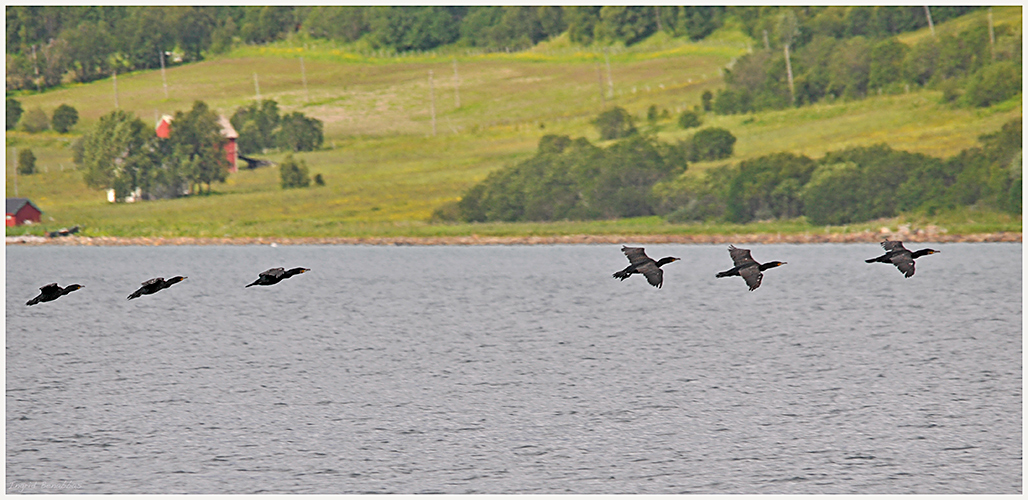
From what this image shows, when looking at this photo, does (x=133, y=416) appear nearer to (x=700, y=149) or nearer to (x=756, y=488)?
(x=756, y=488)

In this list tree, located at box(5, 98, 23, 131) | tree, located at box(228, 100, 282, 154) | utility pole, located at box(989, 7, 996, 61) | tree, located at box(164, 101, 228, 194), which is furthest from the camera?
tree, located at box(5, 98, 23, 131)

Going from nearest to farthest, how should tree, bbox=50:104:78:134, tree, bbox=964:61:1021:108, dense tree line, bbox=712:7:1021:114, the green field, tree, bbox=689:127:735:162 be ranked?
the green field, tree, bbox=689:127:735:162, tree, bbox=964:61:1021:108, dense tree line, bbox=712:7:1021:114, tree, bbox=50:104:78:134

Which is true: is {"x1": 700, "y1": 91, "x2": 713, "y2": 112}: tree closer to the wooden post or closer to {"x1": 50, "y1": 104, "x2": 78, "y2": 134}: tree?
the wooden post

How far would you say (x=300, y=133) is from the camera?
604 ft

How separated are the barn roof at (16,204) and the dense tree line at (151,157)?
10563 millimetres

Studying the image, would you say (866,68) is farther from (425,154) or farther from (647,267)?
(647,267)

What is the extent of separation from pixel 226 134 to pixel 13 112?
41.5 m

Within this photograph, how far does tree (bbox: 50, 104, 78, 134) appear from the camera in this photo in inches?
7431

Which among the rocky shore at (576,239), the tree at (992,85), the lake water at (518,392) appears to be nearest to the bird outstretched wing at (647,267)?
the lake water at (518,392)

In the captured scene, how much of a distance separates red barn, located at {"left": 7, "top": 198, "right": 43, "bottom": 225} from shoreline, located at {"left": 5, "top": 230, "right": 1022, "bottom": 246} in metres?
2.80

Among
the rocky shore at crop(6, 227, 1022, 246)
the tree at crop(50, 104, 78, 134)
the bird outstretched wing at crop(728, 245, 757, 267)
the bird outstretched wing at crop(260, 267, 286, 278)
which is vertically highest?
the tree at crop(50, 104, 78, 134)

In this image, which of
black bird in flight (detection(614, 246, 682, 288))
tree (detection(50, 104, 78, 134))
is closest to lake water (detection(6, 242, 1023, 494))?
black bird in flight (detection(614, 246, 682, 288))

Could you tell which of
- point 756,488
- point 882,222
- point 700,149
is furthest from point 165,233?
point 756,488

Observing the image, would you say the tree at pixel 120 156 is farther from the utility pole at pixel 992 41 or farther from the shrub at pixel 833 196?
the utility pole at pixel 992 41
